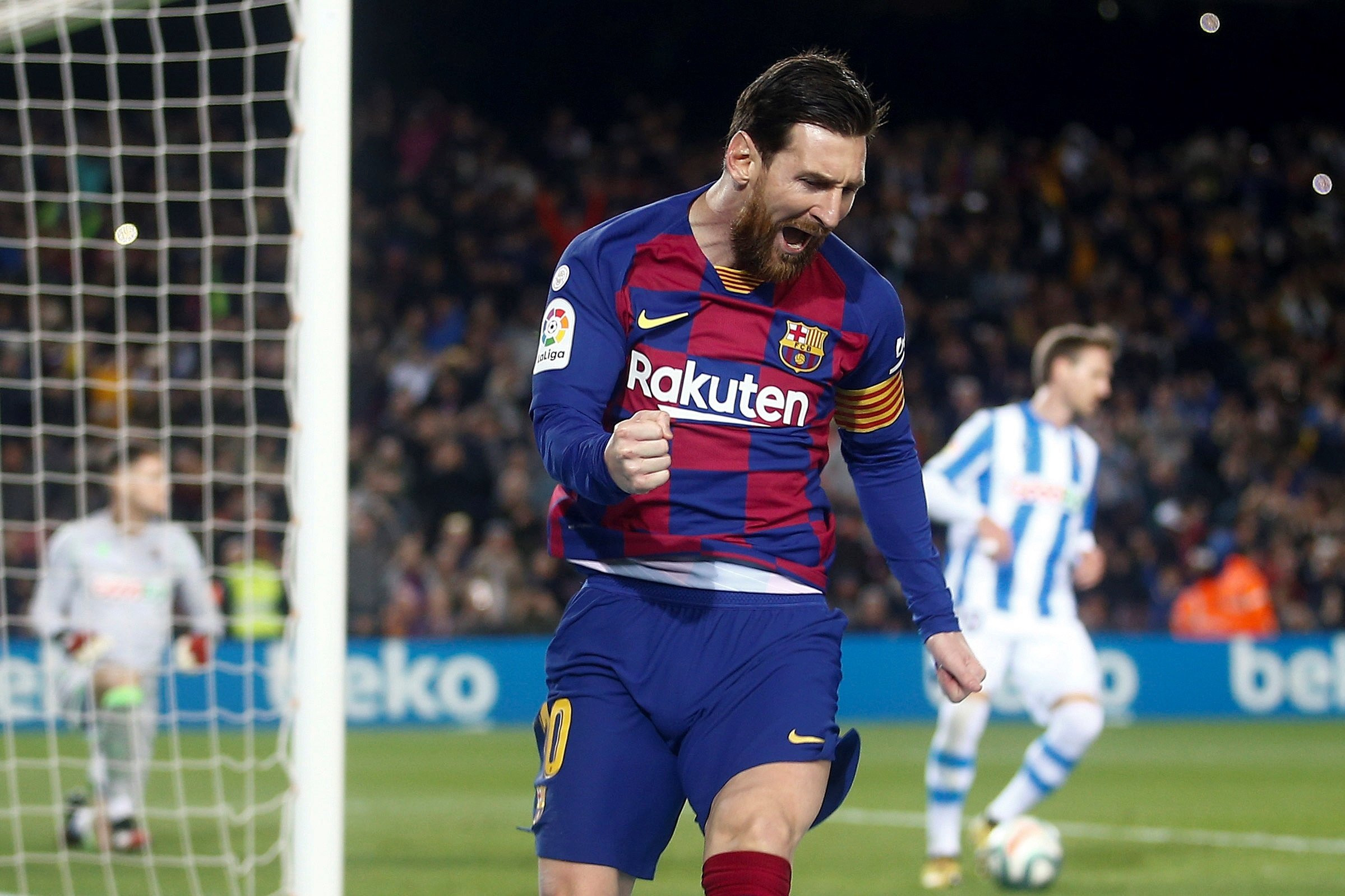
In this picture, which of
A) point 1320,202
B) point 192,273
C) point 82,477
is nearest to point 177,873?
point 82,477

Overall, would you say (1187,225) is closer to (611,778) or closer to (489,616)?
(489,616)

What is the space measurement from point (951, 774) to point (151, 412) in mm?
10441

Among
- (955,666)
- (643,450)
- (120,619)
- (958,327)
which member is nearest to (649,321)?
(643,450)

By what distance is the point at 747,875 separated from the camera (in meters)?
2.99

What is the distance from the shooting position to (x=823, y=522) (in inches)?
138

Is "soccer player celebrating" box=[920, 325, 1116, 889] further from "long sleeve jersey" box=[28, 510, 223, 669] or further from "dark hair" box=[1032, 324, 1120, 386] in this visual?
"long sleeve jersey" box=[28, 510, 223, 669]

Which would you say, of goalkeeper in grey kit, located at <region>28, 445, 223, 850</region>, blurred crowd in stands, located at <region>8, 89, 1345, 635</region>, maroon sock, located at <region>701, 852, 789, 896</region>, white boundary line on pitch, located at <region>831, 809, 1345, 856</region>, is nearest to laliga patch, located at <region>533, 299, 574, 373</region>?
maroon sock, located at <region>701, 852, 789, 896</region>

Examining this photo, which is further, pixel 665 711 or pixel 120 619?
pixel 120 619

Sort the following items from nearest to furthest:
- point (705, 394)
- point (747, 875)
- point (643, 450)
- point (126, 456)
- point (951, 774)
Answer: point (643, 450)
point (747, 875)
point (705, 394)
point (951, 774)
point (126, 456)

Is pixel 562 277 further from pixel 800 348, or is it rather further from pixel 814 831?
pixel 814 831

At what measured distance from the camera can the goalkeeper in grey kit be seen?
25.9 feet

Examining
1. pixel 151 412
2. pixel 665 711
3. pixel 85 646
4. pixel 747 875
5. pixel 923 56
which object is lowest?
pixel 85 646

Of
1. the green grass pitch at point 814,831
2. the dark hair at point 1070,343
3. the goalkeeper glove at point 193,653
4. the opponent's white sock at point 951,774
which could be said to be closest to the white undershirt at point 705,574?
the green grass pitch at point 814,831

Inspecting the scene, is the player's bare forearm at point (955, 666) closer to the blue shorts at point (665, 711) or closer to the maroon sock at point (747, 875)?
the blue shorts at point (665, 711)
